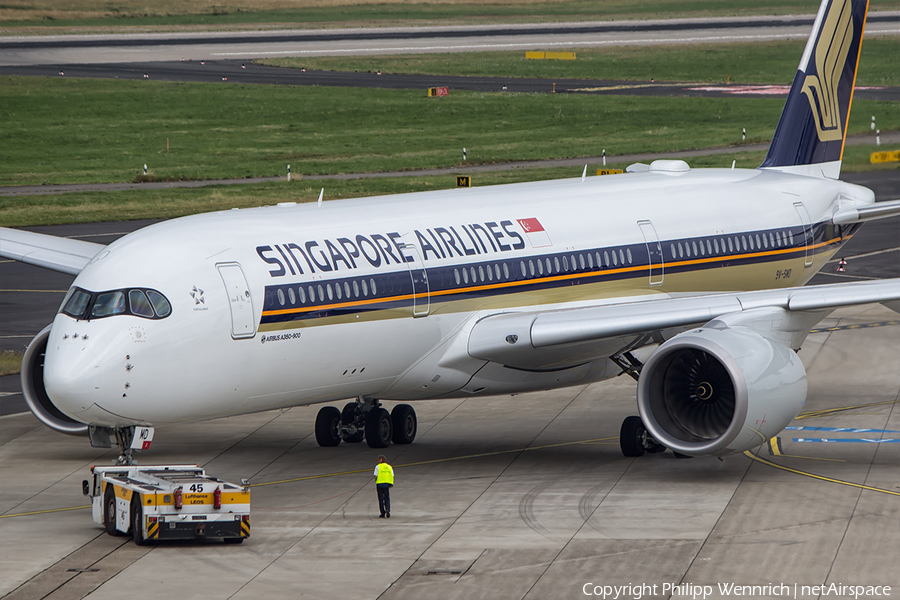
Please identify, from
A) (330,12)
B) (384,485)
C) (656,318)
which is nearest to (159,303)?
(384,485)

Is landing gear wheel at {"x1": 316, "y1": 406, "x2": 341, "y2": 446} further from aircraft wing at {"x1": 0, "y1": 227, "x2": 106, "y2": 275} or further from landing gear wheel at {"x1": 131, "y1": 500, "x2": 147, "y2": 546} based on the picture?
landing gear wheel at {"x1": 131, "y1": 500, "x2": 147, "y2": 546}

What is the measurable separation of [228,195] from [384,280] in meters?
43.1

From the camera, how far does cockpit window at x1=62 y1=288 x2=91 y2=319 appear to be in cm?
2348

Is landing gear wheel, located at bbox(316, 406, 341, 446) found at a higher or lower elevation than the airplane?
lower

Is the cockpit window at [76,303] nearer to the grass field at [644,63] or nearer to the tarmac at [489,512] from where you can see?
the tarmac at [489,512]

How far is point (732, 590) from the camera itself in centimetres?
1969

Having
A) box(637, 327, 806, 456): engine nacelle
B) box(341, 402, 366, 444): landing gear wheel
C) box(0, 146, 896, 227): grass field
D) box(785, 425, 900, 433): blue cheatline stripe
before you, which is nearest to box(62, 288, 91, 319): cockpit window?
box(341, 402, 366, 444): landing gear wheel

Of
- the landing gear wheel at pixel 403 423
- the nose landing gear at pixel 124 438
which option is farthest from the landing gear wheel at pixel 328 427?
the nose landing gear at pixel 124 438

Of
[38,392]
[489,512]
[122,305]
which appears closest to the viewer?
[122,305]

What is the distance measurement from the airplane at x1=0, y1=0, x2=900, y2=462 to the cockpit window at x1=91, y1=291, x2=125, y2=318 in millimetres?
26

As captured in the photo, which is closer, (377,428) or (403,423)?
(377,428)

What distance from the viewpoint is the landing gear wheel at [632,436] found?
2847 centimetres

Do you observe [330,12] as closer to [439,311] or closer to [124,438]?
[439,311]

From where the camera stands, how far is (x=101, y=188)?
242 ft
